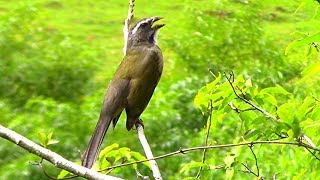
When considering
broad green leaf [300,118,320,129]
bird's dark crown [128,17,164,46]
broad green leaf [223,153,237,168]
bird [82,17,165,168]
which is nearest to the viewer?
broad green leaf [300,118,320,129]

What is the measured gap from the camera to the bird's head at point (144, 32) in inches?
131

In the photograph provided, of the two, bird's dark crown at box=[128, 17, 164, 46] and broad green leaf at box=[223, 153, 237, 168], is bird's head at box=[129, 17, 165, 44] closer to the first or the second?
bird's dark crown at box=[128, 17, 164, 46]

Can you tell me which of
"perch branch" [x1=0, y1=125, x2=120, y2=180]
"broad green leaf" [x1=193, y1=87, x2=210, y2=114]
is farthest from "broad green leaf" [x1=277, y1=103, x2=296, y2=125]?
"perch branch" [x1=0, y1=125, x2=120, y2=180]

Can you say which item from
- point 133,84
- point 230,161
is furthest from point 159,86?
point 230,161

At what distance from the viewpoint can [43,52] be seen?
5.80 meters

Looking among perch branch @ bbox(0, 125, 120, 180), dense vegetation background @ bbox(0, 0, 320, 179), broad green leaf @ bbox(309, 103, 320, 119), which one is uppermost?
broad green leaf @ bbox(309, 103, 320, 119)

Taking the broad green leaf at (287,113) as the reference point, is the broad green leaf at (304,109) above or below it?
below

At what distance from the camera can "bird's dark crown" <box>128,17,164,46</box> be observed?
3.32 meters

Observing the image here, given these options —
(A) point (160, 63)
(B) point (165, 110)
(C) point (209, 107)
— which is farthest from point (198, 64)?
(C) point (209, 107)

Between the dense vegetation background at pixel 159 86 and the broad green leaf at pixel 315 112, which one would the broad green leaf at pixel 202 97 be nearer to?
the broad green leaf at pixel 315 112

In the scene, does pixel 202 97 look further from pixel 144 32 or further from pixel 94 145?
pixel 144 32

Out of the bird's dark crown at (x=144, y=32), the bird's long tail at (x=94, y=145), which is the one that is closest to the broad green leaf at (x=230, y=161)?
the bird's long tail at (x=94, y=145)

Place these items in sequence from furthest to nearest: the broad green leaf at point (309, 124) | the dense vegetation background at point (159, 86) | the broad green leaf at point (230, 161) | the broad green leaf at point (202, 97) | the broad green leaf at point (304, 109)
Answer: the dense vegetation background at point (159, 86), the broad green leaf at point (230, 161), the broad green leaf at point (202, 97), the broad green leaf at point (304, 109), the broad green leaf at point (309, 124)

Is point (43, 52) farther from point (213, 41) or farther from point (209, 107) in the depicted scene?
point (209, 107)
